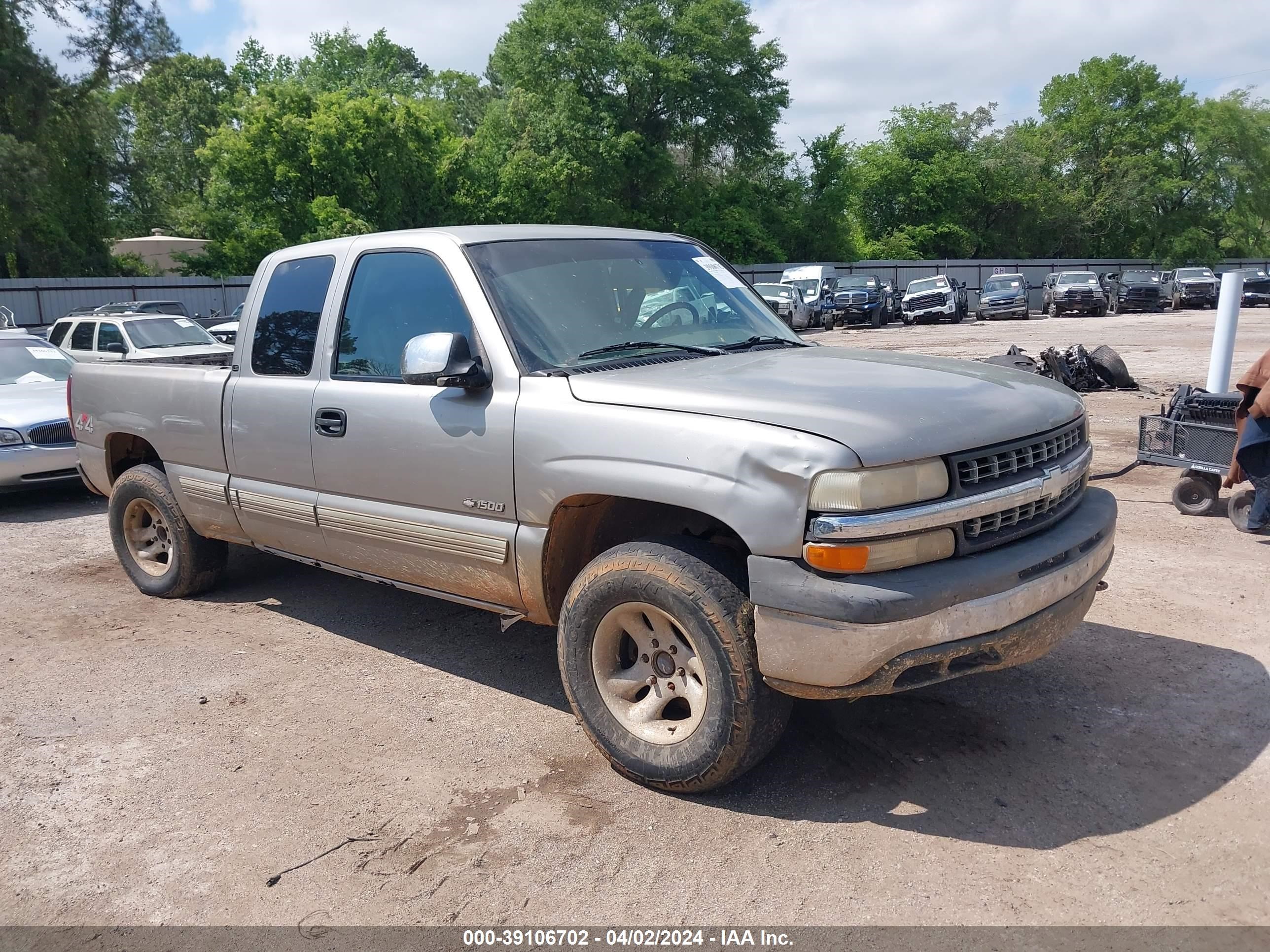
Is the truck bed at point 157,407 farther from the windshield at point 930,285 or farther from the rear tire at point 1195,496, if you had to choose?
the windshield at point 930,285

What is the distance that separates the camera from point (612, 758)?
366cm

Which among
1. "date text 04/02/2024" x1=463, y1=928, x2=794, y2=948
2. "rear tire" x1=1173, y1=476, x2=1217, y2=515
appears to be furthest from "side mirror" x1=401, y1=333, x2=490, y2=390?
"rear tire" x1=1173, y1=476, x2=1217, y2=515

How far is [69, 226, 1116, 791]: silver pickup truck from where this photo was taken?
3139 mm

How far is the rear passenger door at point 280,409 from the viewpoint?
4750 mm

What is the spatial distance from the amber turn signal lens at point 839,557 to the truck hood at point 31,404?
8315mm

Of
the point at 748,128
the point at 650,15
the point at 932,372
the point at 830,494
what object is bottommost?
the point at 830,494

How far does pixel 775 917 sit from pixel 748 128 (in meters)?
53.2

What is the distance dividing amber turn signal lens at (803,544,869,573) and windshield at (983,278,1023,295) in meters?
37.4

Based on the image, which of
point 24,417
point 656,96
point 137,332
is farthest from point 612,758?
point 656,96

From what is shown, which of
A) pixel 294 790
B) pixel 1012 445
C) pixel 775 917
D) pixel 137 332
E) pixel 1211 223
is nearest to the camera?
pixel 775 917

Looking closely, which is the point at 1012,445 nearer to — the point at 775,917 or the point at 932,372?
the point at 932,372

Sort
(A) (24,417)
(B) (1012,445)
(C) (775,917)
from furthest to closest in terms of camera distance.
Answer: (A) (24,417) < (B) (1012,445) < (C) (775,917)

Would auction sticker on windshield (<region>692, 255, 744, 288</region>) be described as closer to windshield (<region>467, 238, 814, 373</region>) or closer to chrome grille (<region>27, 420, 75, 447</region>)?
windshield (<region>467, 238, 814, 373</region>)

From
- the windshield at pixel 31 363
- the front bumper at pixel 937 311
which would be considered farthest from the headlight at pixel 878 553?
the front bumper at pixel 937 311
